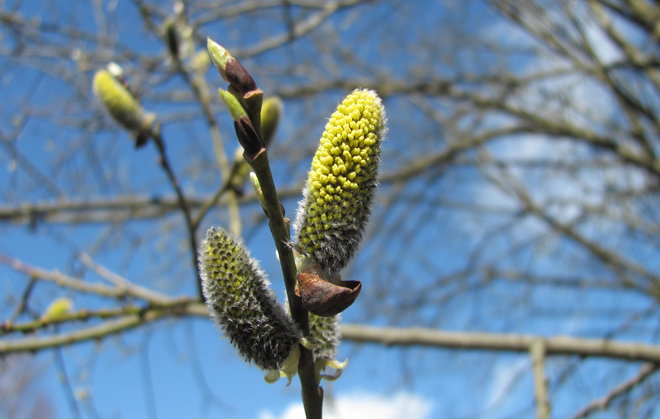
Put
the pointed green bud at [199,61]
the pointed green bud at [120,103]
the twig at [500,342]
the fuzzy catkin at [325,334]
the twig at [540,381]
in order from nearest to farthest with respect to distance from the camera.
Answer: the fuzzy catkin at [325,334] < the pointed green bud at [120,103] < the twig at [540,381] < the pointed green bud at [199,61] < the twig at [500,342]

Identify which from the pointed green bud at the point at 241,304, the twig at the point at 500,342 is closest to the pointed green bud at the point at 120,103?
the pointed green bud at the point at 241,304

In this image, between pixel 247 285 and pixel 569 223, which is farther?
pixel 569 223

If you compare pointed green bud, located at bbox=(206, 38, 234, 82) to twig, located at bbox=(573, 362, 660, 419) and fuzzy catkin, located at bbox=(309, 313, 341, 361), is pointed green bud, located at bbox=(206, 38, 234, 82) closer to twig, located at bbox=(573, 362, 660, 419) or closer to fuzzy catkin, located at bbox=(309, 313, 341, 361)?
Result: fuzzy catkin, located at bbox=(309, 313, 341, 361)

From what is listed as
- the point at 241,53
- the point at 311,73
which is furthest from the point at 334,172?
the point at 311,73

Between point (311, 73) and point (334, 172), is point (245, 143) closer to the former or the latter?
point (334, 172)

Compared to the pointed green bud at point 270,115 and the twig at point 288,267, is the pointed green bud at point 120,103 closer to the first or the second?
the pointed green bud at point 270,115

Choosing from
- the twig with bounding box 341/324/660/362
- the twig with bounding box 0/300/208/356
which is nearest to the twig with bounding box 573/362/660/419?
the twig with bounding box 341/324/660/362
